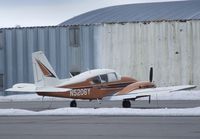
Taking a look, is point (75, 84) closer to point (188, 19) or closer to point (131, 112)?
point (131, 112)

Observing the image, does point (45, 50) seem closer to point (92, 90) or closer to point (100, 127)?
point (92, 90)

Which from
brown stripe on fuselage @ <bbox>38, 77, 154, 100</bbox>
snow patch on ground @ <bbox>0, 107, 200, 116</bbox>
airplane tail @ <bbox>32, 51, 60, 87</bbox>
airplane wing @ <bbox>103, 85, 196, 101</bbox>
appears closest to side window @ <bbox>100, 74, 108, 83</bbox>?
brown stripe on fuselage @ <bbox>38, 77, 154, 100</bbox>

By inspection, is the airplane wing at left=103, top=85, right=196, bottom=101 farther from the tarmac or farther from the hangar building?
the hangar building

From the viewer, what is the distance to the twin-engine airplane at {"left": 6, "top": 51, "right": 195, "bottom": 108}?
99.0 feet

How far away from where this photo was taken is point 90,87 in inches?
1213

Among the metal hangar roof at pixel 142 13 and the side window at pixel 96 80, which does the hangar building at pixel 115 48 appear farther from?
the side window at pixel 96 80

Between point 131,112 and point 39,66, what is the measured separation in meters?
7.04

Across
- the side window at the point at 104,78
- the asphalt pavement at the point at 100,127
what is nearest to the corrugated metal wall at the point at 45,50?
the side window at the point at 104,78

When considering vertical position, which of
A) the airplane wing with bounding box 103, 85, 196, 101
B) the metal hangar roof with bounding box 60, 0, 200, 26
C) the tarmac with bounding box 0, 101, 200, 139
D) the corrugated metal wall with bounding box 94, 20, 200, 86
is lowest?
the tarmac with bounding box 0, 101, 200, 139

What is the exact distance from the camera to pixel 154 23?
43.2m

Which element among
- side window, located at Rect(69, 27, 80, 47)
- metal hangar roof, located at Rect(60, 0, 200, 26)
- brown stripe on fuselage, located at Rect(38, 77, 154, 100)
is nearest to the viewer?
brown stripe on fuselage, located at Rect(38, 77, 154, 100)

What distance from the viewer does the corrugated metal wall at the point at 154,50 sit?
139 feet

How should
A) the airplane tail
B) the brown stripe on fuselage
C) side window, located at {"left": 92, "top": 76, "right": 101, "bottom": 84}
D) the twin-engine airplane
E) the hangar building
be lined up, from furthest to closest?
1. the hangar building
2. side window, located at {"left": 92, "top": 76, "right": 101, "bottom": 84}
3. the airplane tail
4. the brown stripe on fuselage
5. the twin-engine airplane

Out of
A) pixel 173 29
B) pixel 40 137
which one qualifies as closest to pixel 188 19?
pixel 173 29
